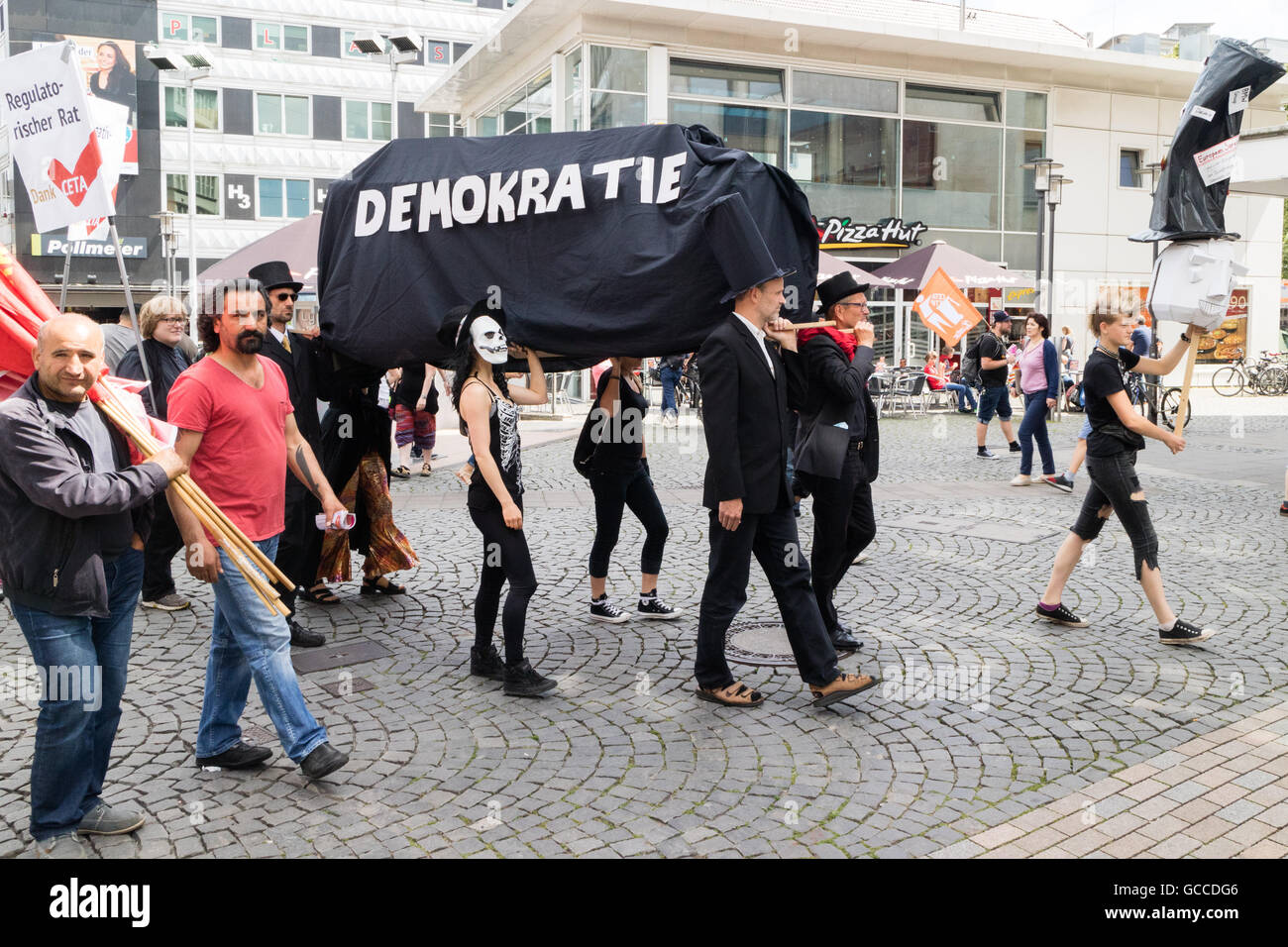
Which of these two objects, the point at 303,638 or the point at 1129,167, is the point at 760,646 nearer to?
the point at 303,638

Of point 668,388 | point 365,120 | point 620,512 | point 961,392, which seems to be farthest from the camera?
point 365,120

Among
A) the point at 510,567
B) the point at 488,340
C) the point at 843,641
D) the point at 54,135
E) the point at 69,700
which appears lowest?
the point at 843,641

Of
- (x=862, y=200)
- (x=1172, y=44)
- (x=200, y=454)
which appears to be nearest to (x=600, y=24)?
(x=862, y=200)

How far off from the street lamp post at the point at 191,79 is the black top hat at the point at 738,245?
7.74 metres

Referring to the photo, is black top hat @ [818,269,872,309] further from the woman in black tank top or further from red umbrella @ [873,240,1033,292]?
red umbrella @ [873,240,1033,292]

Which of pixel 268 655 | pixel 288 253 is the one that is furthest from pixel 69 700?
pixel 288 253

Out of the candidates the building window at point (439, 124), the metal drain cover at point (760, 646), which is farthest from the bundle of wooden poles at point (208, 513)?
the building window at point (439, 124)

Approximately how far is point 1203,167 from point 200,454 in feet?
16.8

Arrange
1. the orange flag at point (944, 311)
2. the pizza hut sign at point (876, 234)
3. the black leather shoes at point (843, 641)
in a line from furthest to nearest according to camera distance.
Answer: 1. the pizza hut sign at point (876, 234)
2. the orange flag at point (944, 311)
3. the black leather shoes at point (843, 641)

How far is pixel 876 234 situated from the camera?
27.4m

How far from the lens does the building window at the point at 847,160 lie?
26594mm

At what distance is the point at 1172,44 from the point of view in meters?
32.9

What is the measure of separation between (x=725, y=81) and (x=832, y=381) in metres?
22.2

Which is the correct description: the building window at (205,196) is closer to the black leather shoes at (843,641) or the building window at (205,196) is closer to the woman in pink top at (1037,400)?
the woman in pink top at (1037,400)
